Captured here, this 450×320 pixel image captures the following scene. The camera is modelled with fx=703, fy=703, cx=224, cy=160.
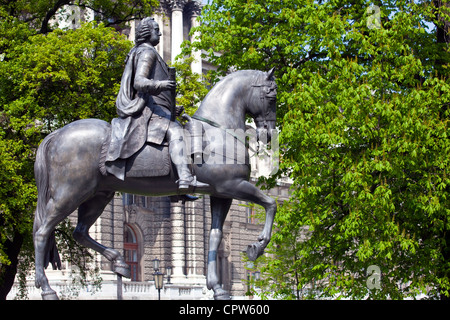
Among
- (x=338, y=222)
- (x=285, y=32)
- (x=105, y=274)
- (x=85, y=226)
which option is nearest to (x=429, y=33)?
(x=285, y=32)

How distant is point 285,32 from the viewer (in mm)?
21812

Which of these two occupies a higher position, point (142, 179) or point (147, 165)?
point (147, 165)

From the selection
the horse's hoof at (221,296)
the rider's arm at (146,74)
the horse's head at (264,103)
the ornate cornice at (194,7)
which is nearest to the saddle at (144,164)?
the rider's arm at (146,74)

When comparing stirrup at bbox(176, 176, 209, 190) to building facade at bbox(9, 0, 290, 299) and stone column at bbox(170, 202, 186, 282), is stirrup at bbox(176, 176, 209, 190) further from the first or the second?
stone column at bbox(170, 202, 186, 282)

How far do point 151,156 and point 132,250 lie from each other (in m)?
39.3

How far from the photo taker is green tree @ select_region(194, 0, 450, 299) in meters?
19.2

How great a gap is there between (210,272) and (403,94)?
12809mm

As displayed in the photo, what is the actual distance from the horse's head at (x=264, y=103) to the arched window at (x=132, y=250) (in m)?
38.5

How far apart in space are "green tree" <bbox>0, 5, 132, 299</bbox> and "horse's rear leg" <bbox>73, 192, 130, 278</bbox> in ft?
37.7

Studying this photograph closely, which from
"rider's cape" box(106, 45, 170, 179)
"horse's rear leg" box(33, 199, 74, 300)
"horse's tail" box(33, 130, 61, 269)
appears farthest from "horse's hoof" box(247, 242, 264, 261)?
→ "horse's tail" box(33, 130, 61, 269)

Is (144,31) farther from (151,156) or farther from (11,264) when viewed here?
(11,264)

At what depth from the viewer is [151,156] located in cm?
961

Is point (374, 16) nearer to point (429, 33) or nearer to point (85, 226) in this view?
point (429, 33)

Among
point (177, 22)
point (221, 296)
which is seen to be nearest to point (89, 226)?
point (221, 296)
